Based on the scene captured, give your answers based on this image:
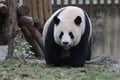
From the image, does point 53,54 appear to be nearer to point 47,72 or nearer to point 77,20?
point 77,20

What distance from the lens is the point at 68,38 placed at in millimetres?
8438

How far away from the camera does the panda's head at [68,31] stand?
8.49 meters

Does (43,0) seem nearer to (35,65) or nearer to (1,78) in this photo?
(35,65)

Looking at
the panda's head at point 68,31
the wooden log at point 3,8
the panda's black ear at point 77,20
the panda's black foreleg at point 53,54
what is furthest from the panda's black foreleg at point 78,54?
the wooden log at point 3,8

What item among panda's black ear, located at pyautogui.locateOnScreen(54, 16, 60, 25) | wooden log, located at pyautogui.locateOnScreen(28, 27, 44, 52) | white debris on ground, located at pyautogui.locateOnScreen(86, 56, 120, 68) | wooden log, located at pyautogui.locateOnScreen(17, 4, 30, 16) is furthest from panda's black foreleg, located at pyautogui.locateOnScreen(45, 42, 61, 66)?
wooden log, located at pyautogui.locateOnScreen(28, 27, 44, 52)

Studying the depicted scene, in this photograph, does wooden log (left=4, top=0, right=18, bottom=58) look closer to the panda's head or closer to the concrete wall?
the panda's head

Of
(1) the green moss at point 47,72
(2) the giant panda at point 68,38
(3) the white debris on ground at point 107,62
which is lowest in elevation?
(3) the white debris on ground at point 107,62

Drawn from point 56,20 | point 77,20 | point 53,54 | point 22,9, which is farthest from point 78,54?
point 22,9

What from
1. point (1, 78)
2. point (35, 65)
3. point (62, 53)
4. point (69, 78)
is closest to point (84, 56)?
point (62, 53)

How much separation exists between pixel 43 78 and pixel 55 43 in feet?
5.60

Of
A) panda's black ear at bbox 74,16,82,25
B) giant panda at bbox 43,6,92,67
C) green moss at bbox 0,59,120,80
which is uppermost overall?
panda's black ear at bbox 74,16,82,25

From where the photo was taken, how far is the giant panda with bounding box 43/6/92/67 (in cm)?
854

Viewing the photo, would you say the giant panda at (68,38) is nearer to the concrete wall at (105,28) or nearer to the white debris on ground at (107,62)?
the white debris on ground at (107,62)

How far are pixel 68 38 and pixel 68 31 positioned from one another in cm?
15
